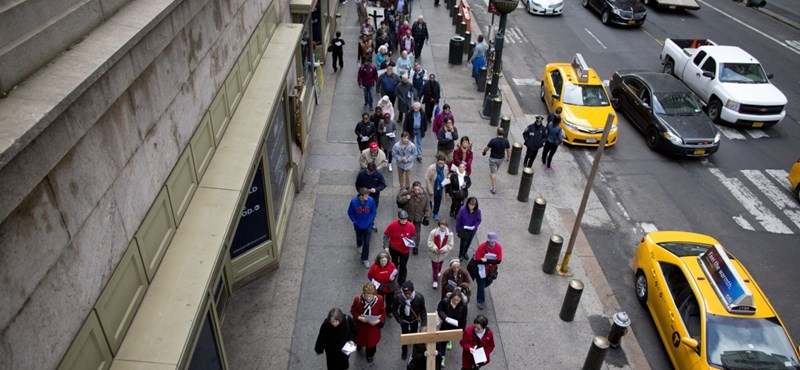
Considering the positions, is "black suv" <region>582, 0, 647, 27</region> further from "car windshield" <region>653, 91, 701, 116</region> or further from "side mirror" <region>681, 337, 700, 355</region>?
"side mirror" <region>681, 337, 700, 355</region>

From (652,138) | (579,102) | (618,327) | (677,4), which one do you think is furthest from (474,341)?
(677,4)

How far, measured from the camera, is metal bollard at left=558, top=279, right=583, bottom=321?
904 centimetres

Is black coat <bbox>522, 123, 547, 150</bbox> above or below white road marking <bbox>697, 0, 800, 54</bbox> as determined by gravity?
above

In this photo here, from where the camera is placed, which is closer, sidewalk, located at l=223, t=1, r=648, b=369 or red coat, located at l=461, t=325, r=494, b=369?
red coat, located at l=461, t=325, r=494, b=369

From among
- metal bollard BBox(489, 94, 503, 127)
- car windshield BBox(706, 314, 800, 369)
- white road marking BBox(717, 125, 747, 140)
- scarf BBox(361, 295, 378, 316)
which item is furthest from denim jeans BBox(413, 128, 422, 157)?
white road marking BBox(717, 125, 747, 140)

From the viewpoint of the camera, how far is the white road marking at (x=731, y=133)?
16.2 m

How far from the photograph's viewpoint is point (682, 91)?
52.3ft

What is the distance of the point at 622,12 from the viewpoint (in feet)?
80.7

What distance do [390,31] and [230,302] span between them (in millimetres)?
13923

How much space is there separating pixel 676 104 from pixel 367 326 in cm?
1187


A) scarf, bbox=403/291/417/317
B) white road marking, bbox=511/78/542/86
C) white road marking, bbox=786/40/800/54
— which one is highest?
scarf, bbox=403/291/417/317

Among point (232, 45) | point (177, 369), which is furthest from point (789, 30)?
point (177, 369)

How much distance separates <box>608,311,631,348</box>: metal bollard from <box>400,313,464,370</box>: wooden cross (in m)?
3.07

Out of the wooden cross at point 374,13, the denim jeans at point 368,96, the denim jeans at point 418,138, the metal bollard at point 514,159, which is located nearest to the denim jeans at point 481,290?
the metal bollard at point 514,159
